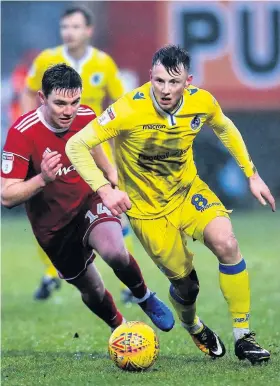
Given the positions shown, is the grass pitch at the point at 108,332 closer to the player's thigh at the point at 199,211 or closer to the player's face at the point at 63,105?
the player's thigh at the point at 199,211

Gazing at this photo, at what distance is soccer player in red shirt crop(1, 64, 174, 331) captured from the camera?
7.45 meters

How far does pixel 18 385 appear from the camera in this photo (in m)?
6.63

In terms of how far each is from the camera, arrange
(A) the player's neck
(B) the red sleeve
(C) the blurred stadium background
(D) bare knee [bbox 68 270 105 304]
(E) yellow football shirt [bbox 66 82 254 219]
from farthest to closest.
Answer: (C) the blurred stadium background, (A) the player's neck, (D) bare knee [bbox 68 270 105 304], (B) the red sleeve, (E) yellow football shirt [bbox 66 82 254 219]

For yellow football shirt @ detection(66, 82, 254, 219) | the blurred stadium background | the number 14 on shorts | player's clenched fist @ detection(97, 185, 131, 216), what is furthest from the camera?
the blurred stadium background

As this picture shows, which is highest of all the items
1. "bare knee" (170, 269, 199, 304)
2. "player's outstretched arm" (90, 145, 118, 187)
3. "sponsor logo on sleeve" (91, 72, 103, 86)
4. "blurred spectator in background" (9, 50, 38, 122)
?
"player's outstretched arm" (90, 145, 118, 187)

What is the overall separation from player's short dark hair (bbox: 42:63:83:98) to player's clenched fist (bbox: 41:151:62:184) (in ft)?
1.58

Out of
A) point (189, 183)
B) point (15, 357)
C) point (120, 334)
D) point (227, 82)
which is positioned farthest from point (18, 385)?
point (227, 82)

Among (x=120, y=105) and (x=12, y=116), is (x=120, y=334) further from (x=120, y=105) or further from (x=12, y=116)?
(x=12, y=116)

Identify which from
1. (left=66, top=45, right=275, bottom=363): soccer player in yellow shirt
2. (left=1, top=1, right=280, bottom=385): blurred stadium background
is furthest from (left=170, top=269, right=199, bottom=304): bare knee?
(left=1, top=1, right=280, bottom=385): blurred stadium background

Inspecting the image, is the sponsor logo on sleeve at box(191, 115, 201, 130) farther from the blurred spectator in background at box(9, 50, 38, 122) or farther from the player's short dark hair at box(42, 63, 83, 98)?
the blurred spectator in background at box(9, 50, 38, 122)

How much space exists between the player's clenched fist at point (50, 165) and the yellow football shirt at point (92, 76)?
393 cm

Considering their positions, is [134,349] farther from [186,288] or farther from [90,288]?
[90,288]

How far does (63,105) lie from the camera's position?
24.3ft

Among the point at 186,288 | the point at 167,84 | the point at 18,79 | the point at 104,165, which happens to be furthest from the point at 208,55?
the point at 167,84
